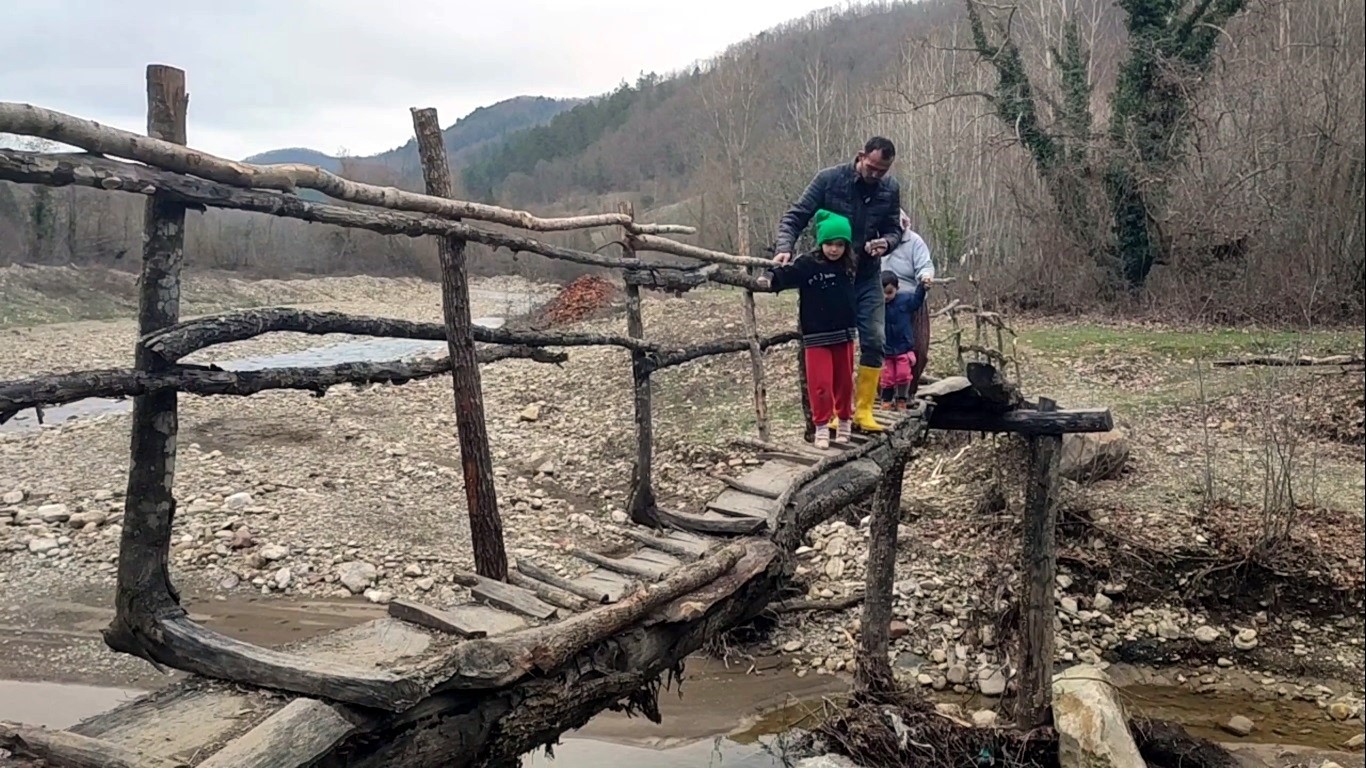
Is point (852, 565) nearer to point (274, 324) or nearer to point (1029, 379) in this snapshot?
point (1029, 379)

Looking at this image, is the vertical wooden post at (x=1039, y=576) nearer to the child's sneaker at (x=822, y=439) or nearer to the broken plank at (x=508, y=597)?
the child's sneaker at (x=822, y=439)

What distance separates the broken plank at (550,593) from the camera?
11.6 ft

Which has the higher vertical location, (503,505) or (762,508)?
(762,508)

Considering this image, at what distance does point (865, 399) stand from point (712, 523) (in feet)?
5.40

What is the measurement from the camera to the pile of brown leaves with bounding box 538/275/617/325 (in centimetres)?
1912

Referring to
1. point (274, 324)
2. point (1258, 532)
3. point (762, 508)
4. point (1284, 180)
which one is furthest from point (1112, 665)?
point (1284, 180)

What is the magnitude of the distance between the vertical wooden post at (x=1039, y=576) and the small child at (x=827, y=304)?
6.24 ft

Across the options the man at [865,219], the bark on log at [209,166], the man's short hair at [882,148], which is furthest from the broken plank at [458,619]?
the man's short hair at [882,148]

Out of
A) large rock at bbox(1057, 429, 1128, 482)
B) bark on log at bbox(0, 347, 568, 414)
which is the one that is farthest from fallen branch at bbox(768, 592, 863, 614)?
bark on log at bbox(0, 347, 568, 414)

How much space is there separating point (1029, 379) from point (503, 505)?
6719mm

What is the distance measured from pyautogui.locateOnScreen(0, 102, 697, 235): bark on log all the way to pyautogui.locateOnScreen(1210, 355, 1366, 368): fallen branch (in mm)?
8499

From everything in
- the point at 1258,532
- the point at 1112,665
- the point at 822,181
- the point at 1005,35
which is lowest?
the point at 1112,665

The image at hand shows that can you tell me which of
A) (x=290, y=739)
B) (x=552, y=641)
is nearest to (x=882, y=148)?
(x=552, y=641)

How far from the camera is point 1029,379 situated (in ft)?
41.3
